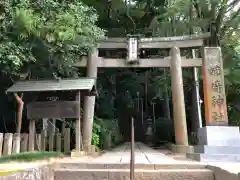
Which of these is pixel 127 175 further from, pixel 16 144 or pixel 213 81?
pixel 213 81

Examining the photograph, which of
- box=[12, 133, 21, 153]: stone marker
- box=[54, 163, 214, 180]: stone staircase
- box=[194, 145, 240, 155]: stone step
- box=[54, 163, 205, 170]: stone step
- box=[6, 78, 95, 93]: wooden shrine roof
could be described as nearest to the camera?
box=[54, 163, 214, 180]: stone staircase

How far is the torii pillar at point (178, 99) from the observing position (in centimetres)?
1505

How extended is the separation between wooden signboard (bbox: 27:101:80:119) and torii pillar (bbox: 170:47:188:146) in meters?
6.43

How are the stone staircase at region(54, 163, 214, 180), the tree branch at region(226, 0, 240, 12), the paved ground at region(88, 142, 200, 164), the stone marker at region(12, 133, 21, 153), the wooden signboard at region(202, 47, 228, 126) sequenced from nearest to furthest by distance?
the stone staircase at region(54, 163, 214, 180) → the paved ground at region(88, 142, 200, 164) → the stone marker at region(12, 133, 21, 153) → the wooden signboard at region(202, 47, 228, 126) → the tree branch at region(226, 0, 240, 12)

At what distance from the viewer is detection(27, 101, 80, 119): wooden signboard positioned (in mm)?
10586

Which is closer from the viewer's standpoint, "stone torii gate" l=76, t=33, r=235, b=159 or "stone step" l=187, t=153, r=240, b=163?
"stone step" l=187, t=153, r=240, b=163

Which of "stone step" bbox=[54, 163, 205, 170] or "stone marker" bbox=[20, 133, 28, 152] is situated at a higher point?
"stone marker" bbox=[20, 133, 28, 152]

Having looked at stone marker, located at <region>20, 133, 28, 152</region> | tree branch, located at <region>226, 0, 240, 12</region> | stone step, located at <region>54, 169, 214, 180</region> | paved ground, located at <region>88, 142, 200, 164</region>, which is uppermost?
tree branch, located at <region>226, 0, 240, 12</region>

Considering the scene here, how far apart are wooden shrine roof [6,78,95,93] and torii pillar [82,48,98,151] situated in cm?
226

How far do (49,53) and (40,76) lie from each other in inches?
116

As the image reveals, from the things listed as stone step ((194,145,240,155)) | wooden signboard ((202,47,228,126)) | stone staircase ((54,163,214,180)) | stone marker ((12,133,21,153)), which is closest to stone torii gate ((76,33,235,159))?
wooden signboard ((202,47,228,126))

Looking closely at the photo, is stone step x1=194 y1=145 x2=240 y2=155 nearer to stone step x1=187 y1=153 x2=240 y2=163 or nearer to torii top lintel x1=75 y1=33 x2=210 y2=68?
stone step x1=187 y1=153 x2=240 y2=163

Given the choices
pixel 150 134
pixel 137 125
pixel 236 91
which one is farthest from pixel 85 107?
pixel 137 125

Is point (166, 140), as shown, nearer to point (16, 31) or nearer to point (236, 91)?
point (236, 91)
